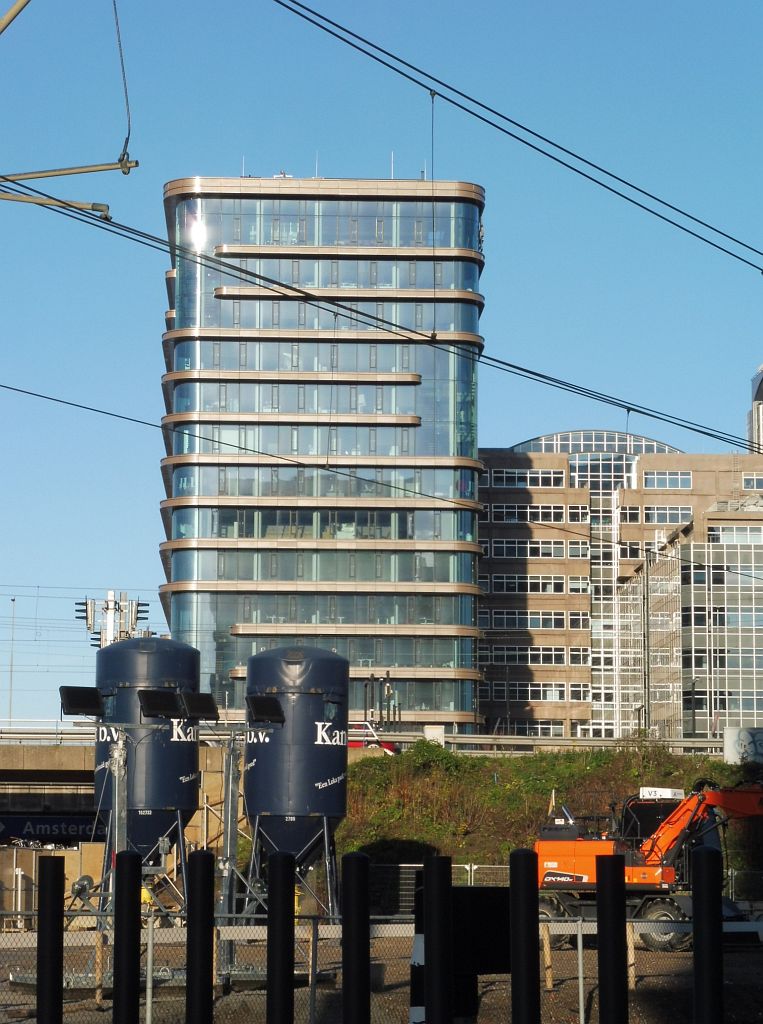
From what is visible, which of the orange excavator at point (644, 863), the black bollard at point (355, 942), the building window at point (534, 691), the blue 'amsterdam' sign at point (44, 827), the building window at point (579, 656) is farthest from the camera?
the building window at point (579, 656)

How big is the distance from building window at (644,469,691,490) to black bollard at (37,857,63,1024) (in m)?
127

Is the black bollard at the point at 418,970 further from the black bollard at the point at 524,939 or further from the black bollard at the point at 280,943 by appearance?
the black bollard at the point at 280,943

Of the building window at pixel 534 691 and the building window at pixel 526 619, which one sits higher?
the building window at pixel 526 619

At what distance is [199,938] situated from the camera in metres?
10.5

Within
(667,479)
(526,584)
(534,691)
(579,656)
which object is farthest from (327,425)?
(667,479)

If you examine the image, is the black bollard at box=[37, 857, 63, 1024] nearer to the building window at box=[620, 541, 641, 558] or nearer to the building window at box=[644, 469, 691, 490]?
the building window at box=[620, 541, 641, 558]

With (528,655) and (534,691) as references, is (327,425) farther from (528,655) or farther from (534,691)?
(534,691)

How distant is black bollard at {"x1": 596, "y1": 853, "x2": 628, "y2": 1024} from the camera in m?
9.98

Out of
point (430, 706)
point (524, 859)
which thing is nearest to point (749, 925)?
point (524, 859)

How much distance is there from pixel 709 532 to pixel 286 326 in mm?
31886

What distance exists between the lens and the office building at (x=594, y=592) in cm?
10394

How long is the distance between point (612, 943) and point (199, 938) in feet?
8.98

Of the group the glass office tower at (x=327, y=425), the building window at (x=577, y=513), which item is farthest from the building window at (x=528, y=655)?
the glass office tower at (x=327, y=425)

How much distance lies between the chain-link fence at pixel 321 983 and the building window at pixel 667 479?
105930 mm
